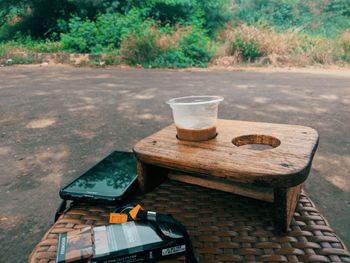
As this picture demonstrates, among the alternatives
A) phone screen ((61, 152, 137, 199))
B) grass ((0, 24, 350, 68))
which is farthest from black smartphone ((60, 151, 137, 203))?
grass ((0, 24, 350, 68))

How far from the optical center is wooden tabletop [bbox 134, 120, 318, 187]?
0.97m

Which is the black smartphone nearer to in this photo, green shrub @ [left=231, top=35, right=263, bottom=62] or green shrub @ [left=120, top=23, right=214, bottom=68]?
green shrub @ [left=120, top=23, right=214, bottom=68]

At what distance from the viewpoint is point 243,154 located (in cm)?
110

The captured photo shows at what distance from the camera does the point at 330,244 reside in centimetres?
99

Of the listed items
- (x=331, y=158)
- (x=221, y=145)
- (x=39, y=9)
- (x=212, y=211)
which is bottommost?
(x=331, y=158)

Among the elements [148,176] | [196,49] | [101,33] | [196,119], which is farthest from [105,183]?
[101,33]

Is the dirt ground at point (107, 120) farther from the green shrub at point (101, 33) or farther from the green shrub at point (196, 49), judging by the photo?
the green shrub at point (101, 33)

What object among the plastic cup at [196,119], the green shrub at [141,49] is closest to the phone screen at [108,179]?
the plastic cup at [196,119]

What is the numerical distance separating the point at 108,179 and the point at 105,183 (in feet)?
0.12

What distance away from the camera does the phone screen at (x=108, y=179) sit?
124 centimetres

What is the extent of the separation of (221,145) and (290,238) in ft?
1.23

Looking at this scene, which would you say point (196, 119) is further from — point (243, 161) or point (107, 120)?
point (107, 120)

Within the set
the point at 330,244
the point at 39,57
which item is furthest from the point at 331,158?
the point at 39,57

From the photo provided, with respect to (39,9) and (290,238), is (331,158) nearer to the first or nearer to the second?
(290,238)
